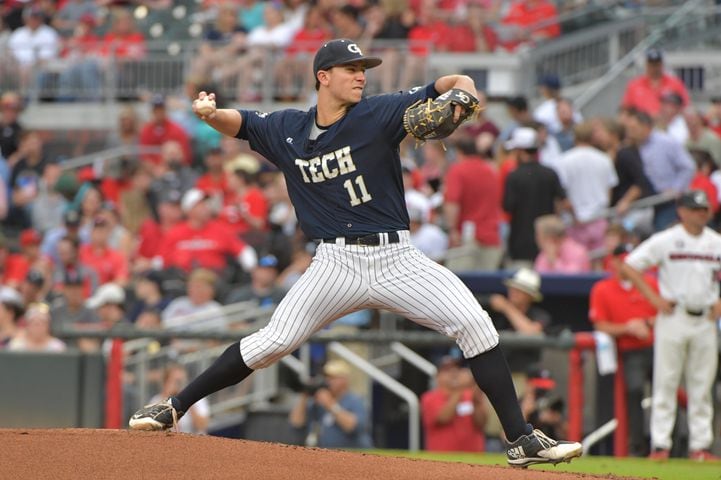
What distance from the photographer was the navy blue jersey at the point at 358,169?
23.0 ft

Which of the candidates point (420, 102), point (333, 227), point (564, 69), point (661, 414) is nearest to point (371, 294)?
point (333, 227)

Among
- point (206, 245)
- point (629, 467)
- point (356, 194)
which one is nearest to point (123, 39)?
point (206, 245)

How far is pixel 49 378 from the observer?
38.7 ft

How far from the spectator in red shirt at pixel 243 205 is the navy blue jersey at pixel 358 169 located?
7.48 meters

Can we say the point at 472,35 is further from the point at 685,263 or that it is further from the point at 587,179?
the point at 685,263

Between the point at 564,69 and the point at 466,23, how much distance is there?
1368 millimetres

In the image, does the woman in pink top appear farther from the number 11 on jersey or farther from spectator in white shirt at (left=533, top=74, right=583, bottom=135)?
the number 11 on jersey

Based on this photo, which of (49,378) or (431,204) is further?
(431,204)

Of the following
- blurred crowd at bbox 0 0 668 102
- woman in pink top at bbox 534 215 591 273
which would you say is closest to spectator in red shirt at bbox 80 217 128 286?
blurred crowd at bbox 0 0 668 102

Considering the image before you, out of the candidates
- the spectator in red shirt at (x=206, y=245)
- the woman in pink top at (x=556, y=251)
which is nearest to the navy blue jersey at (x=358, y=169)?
the woman in pink top at (x=556, y=251)

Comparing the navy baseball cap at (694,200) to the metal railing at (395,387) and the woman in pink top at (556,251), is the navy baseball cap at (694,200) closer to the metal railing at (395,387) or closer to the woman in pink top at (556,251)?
the woman in pink top at (556,251)

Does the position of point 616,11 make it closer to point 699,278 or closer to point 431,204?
point 431,204

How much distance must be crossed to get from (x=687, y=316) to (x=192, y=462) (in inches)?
195

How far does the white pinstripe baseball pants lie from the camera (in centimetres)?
691
